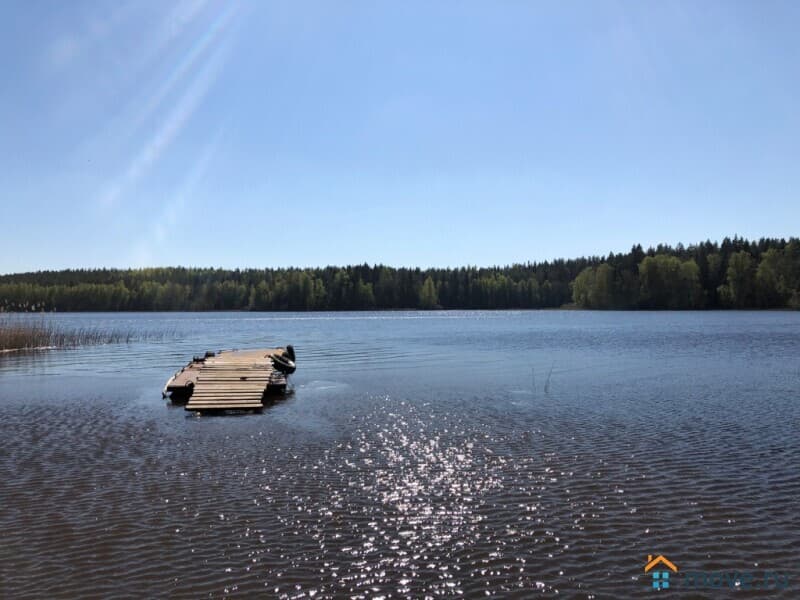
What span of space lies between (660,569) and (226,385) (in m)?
23.0

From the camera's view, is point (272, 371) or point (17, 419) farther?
point (272, 371)

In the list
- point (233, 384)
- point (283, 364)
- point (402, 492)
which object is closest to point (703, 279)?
point (283, 364)

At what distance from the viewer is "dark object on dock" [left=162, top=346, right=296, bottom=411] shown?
1034 inches

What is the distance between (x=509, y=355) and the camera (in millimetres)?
48438

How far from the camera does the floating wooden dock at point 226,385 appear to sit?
26.2 meters

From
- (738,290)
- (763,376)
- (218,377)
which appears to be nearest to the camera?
(218,377)

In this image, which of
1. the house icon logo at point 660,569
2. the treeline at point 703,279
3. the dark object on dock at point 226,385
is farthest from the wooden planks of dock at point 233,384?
the treeline at point 703,279

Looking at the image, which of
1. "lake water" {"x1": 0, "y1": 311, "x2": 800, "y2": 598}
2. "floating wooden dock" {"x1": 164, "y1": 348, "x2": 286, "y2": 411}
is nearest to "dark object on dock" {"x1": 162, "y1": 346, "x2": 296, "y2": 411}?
"floating wooden dock" {"x1": 164, "y1": 348, "x2": 286, "y2": 411}

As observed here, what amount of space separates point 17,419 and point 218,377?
30.5 ft

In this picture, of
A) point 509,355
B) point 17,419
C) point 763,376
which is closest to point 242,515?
point 17,419

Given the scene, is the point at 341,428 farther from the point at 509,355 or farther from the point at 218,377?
the point at 509,355

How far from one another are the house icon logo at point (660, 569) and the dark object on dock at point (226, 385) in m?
19.2

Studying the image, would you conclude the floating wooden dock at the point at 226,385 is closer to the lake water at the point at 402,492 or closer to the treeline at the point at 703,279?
the lake water at the point at 402,492

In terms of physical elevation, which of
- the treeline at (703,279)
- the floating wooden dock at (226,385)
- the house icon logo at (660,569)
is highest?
the treeline at (703,279)
